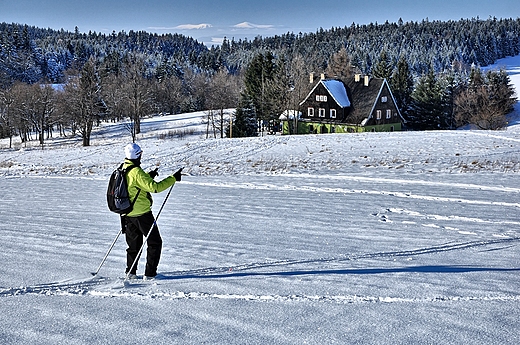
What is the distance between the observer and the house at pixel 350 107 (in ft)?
163

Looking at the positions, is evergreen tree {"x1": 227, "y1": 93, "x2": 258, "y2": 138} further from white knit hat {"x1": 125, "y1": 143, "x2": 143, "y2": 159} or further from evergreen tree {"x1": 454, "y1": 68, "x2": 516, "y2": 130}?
white knit hat {"x1": 125, "y1": 143, "x2": 143, "y2": 159}

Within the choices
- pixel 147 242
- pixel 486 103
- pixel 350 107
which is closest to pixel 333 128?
pixel 350 107

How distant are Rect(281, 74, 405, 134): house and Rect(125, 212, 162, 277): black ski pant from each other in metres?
44.9

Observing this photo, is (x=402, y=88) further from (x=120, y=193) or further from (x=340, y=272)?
(x=120, y=193)

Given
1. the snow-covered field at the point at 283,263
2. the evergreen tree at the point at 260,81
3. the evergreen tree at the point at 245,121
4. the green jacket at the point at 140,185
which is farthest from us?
the evergreen tree at the point at 260,81

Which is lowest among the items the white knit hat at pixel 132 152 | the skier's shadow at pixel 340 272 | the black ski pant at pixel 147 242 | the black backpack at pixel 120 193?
the skier's shadow at pixel 340 272

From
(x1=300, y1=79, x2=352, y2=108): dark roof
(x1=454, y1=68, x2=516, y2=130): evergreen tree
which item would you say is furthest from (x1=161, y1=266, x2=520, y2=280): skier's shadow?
(x1=454, y1=68, x2=516, y2=130): evergreen tree

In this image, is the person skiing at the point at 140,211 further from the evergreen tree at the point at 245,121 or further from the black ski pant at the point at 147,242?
the evergreen tree at the point at 245,121

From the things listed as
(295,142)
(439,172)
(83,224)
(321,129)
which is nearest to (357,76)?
(321,129)

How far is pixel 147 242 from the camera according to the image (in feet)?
20.2

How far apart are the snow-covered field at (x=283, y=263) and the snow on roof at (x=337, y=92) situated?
3317cm

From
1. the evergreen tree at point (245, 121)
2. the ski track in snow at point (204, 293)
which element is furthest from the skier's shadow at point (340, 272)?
the evergreen tree at point (245, 121)

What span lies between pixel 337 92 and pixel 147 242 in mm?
46863

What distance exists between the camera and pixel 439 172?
58.5 feet
